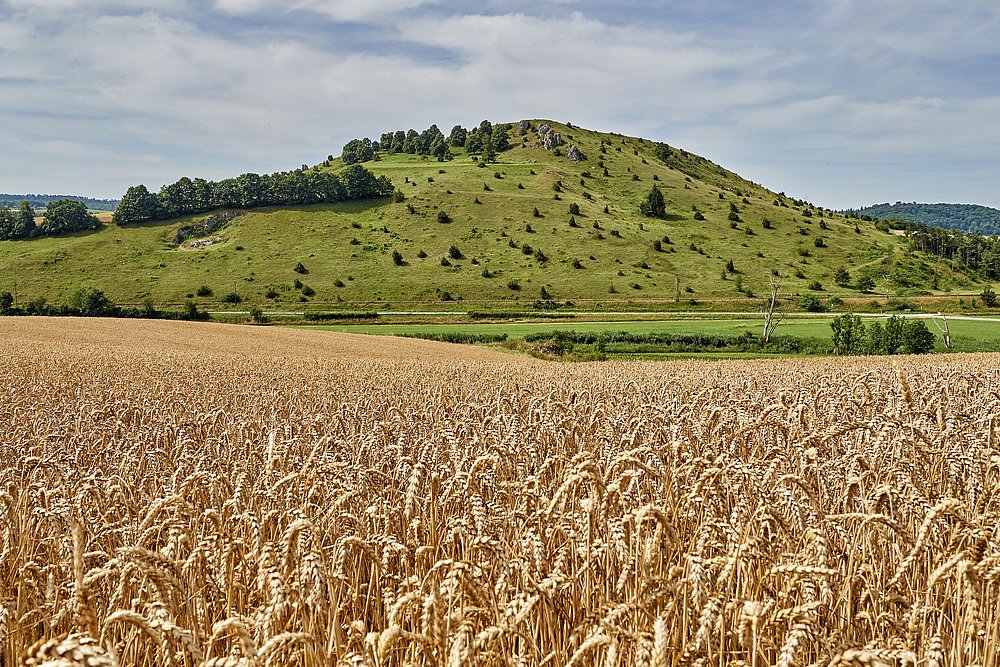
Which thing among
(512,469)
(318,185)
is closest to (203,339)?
(512,469)

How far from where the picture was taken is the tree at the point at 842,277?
117m

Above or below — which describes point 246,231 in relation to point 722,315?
above

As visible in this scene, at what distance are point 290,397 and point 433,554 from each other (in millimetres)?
9050

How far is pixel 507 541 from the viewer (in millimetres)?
4570

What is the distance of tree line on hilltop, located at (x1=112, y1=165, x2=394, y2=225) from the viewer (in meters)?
149

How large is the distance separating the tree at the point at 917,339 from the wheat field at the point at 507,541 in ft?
Answer: 138

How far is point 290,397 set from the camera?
517 inches

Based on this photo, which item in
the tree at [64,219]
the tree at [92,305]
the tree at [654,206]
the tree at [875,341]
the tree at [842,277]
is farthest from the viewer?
the tree at [654,206]

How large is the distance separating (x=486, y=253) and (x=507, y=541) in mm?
124420

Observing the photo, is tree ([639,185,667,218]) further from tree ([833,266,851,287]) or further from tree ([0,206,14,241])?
tree ([0,206,14,241])

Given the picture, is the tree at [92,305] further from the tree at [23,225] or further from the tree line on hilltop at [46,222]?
the tree at [23,225]

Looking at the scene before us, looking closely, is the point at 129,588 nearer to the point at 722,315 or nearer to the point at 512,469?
the point at 512,469

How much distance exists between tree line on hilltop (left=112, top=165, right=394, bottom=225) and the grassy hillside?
18.0 ft

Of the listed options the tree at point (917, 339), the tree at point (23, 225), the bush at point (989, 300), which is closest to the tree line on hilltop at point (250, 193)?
the tree at point (23, 225)
